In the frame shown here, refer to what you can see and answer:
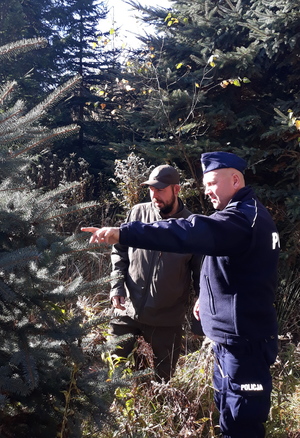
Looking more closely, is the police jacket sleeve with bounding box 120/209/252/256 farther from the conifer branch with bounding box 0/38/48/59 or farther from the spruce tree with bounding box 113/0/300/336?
the spruce tree with bounding box 113/0/300/336

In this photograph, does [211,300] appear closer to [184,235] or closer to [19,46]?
[184,235]

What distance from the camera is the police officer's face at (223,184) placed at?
2564 mm

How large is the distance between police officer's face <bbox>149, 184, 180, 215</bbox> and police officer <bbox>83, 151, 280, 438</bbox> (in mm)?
987

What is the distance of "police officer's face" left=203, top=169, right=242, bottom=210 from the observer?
2.56 m

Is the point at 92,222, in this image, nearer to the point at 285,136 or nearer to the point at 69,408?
the point at 285,136

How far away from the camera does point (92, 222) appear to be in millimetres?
7391

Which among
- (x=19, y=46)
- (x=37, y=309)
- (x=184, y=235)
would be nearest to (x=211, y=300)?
(x=184, y=235)

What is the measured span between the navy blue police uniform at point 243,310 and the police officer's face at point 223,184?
4cm

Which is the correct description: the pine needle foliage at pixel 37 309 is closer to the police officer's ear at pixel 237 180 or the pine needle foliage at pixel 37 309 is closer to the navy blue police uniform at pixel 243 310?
the navy blue police uniform at pixel 243 310

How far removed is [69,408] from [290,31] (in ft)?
17.5

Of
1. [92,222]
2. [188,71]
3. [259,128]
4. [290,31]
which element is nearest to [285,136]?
[259,128]

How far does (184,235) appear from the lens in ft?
6.95

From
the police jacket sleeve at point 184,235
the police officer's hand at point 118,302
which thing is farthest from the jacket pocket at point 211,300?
the police officer's hand at point 118,302

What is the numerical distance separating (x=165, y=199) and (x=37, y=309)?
1554 mm
